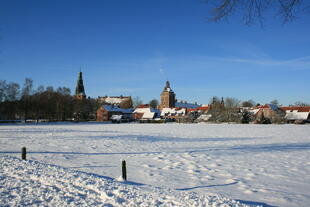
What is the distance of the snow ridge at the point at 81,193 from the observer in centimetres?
615

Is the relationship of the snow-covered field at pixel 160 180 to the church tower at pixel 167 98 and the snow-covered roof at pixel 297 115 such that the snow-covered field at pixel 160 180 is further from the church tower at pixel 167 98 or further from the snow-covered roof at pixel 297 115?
the church tower at pixel 167 98

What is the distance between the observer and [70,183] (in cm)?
781

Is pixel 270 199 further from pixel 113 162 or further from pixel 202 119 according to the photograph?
pixel 202 119

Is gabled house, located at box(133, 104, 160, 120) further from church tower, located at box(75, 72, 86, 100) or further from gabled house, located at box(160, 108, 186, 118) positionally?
church tower, located at box(75, 72, 86, 100)

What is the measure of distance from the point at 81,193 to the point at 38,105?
236ft

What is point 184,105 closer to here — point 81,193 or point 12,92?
point 12,92

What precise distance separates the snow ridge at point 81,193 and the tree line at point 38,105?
63334 mm

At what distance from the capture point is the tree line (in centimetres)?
6625

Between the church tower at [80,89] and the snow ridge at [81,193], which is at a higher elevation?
the church tower at [80,89]

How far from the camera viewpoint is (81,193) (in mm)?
6902

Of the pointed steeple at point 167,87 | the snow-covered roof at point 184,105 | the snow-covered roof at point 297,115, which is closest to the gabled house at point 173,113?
the pointed steeple at point 167,87

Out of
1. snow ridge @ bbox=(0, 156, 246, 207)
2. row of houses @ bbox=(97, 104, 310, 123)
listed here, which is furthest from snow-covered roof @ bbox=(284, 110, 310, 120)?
snow ridge @ bbox=(0, 156, 246, 207)

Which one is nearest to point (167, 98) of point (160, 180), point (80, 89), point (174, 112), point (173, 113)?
point (174, 112)

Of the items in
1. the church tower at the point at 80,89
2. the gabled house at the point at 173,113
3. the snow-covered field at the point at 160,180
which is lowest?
the snow-covered field at the point at 160,180
